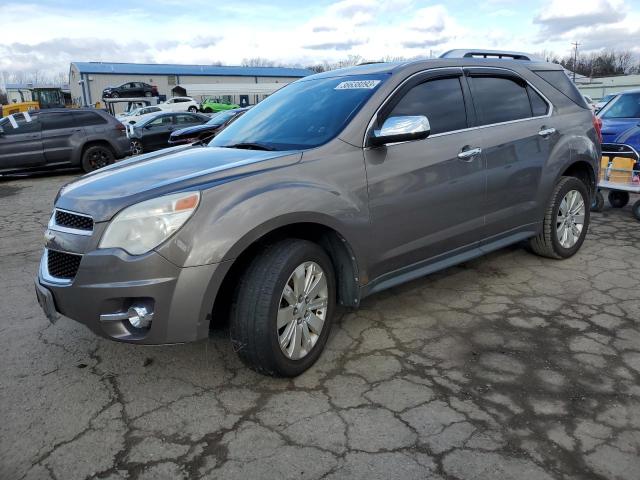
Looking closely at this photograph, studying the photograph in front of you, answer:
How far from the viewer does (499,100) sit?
4129 mm

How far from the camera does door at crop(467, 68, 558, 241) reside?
3.94 meters

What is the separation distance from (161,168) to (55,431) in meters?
1.51

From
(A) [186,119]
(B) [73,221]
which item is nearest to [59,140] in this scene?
(A) [186,119]

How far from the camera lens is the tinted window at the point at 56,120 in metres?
11.8

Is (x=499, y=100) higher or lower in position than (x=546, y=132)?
higher

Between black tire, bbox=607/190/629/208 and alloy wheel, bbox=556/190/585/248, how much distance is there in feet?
9.34

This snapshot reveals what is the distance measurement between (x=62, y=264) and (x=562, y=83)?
4355 mm

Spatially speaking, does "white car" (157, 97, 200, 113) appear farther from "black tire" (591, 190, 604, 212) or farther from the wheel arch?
the wheel arch

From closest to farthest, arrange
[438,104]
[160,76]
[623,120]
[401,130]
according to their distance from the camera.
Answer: [401,130] < [438,104] < [623,120] < [160,76]

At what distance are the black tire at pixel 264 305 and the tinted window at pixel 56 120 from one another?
1102 cm

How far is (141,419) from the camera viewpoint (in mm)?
2664

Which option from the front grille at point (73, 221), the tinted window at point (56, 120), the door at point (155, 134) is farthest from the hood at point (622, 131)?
the door at point (155, 134)

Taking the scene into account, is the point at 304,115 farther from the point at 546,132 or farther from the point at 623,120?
the point at 623,120

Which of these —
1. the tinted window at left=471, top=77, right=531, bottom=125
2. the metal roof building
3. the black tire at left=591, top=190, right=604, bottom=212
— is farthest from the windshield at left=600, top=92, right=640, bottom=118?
the metal roof building
